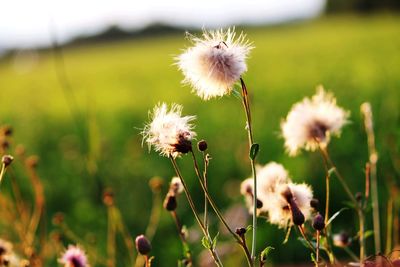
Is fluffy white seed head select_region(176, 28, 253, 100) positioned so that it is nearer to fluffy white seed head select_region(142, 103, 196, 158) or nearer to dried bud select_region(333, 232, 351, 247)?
fluffy white seed head select_region(142, 103, 196, 158)

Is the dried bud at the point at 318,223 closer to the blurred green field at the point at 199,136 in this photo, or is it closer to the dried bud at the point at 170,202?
the dried bud at the point at 170,202

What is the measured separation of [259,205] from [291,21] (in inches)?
1147

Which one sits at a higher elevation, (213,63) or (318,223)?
(213,63)

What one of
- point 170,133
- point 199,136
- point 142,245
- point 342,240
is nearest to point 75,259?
point 142,245

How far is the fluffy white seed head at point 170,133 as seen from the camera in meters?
1.11

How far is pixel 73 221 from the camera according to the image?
3.45m

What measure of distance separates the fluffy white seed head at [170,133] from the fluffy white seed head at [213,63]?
2.3 inches

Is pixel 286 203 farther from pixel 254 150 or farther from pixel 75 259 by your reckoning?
pixel 75 259

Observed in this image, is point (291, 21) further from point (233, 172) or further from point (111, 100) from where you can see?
point (233, 172)

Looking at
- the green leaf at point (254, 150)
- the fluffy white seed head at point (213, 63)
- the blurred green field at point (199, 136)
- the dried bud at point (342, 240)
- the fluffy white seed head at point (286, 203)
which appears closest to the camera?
the green leaf at point (254, 150)

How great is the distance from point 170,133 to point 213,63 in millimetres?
148

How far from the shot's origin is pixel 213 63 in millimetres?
1157

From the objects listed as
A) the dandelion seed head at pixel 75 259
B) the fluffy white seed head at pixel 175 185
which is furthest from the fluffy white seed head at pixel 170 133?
the dandelion seed head at pixel 75 259

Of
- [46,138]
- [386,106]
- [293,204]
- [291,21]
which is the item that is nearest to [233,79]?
[293,204]
